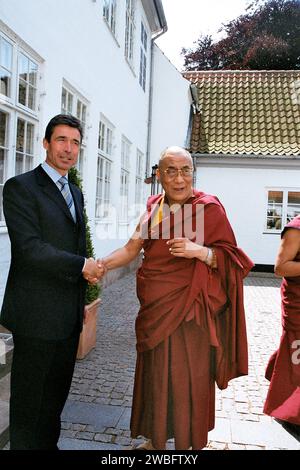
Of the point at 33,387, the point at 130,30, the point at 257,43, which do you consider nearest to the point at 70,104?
the point at 130,30

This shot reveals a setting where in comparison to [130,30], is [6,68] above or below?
below

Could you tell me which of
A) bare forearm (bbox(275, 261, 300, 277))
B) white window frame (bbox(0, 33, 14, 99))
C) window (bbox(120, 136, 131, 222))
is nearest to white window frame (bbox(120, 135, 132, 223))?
window (bbox(120, 136, 131, 222))

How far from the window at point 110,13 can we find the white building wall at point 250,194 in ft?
19.6

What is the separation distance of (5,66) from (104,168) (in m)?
4.37

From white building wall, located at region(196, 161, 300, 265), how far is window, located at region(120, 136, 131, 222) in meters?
3.36

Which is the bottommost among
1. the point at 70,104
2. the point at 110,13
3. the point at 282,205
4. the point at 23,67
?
the point at 282,205

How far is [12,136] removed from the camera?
457cm

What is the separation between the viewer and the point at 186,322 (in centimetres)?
247

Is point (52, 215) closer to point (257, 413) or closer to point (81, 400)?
point (81, 400)

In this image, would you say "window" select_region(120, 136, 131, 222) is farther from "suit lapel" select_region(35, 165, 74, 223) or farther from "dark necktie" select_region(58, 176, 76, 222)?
"suit lapel" select_region(35, 165, 74, 223)

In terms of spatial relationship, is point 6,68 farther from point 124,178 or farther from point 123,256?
point 124,178

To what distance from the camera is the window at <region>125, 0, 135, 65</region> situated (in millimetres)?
9766

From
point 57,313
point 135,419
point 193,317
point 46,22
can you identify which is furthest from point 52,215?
point 46,22
